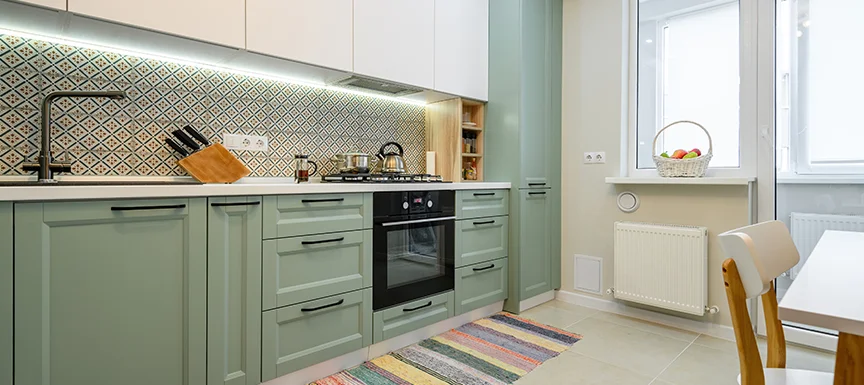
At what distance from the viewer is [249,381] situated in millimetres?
1794

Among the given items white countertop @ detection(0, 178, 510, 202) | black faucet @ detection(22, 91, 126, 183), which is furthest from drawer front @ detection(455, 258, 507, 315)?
black faucet @ detection(22, 91, 126, 183)

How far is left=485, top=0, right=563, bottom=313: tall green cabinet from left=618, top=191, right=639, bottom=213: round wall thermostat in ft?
1.55

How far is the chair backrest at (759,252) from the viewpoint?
33.7 inches

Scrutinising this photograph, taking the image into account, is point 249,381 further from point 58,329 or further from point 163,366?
point 58,329

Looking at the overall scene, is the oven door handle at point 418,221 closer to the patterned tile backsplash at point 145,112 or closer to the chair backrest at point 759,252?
the patterned tile backsplash at point 145,112

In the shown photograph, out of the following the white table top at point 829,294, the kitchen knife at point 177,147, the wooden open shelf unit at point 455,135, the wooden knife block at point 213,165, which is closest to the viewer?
the white table top at point 829,294

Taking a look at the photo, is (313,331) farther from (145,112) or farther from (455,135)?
(455,135)

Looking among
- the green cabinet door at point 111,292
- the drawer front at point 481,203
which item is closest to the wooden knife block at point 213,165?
the green cabinet door at point 111,292

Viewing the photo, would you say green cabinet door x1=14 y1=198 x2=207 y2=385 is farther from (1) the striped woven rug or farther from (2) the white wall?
(2) the white wall

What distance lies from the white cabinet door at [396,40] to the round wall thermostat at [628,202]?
157cm

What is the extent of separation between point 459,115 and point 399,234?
1082 mm

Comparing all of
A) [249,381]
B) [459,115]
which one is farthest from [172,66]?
[459,115]

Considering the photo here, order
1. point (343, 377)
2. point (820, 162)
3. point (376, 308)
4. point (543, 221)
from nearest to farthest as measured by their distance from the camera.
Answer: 1. point (343, 377)
2. point (376, 308)
3. point (820, 162)
4. point (543, 221)

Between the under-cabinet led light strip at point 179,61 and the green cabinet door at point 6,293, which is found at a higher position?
the under-cabinet led light strip at point 179,61
